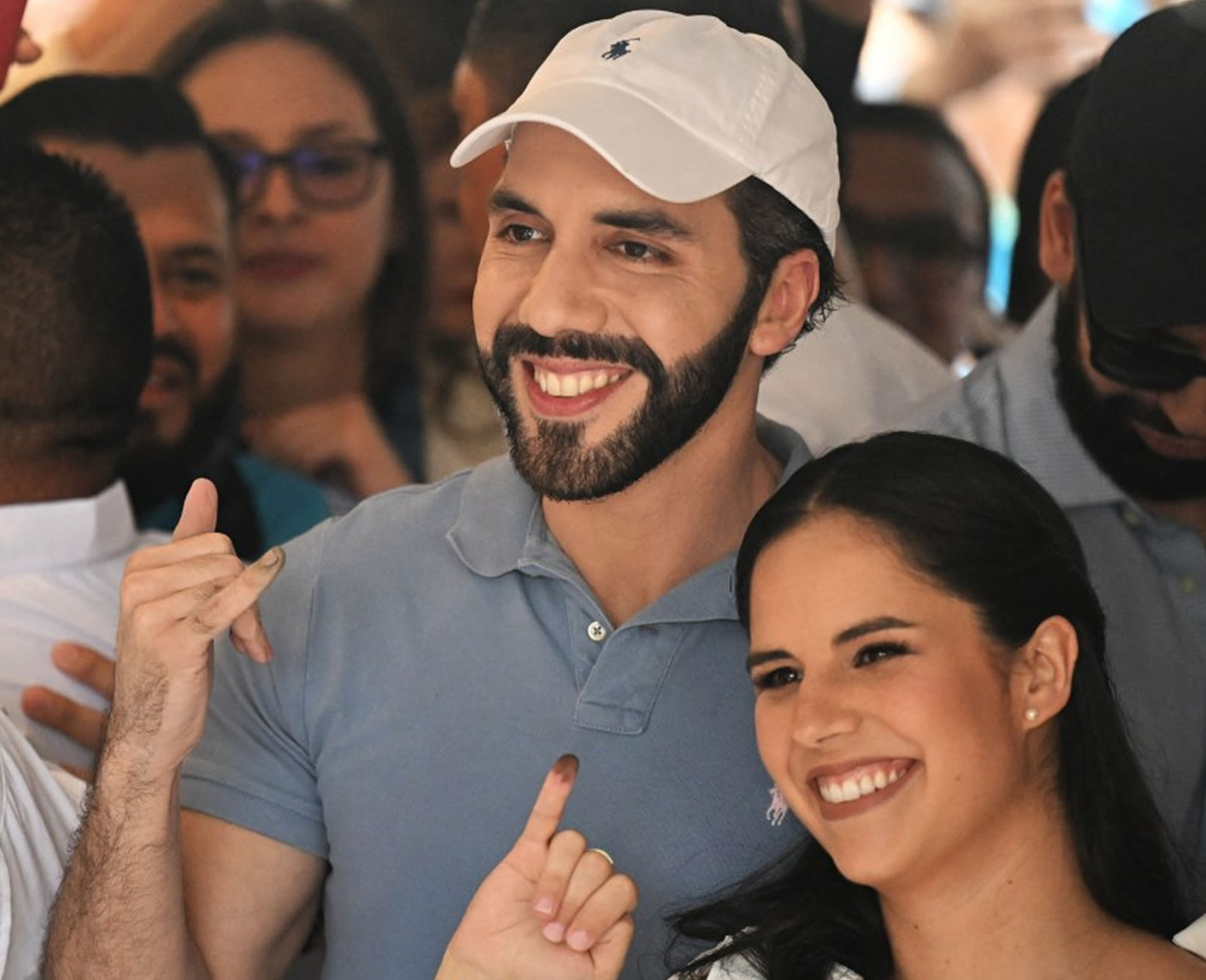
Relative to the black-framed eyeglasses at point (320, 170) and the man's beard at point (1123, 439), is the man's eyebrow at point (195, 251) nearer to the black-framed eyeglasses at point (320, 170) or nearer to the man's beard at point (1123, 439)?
the black-framed eyeglasses at point (320, 170)

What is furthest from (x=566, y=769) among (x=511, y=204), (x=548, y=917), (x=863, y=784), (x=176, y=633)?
(x=511, y=204)

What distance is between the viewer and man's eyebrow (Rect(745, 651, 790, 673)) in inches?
70.4

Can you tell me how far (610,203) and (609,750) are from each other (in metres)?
0.51

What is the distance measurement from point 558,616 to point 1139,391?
Result: 0.76 metres

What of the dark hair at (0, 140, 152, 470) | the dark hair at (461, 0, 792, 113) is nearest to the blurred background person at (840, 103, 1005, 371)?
the dark hair at (461, 0, 792, 113)

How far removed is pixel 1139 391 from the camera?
2.33 m

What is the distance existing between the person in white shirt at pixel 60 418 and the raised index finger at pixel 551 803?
0.81m

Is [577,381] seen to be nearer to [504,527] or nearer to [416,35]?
[504,527]

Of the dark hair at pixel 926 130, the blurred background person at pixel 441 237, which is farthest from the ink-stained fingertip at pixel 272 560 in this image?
the dark hair at pixel 926 130

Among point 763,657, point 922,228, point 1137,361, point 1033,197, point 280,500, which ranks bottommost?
point 280,500

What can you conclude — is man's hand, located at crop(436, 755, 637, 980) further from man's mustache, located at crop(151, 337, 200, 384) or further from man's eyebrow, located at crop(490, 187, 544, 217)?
man's mustache, located at crop(151, 337, 200, 384)

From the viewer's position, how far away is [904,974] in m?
1.81

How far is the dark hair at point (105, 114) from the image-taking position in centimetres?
276

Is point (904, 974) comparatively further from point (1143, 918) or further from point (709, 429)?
point (709, 429)
